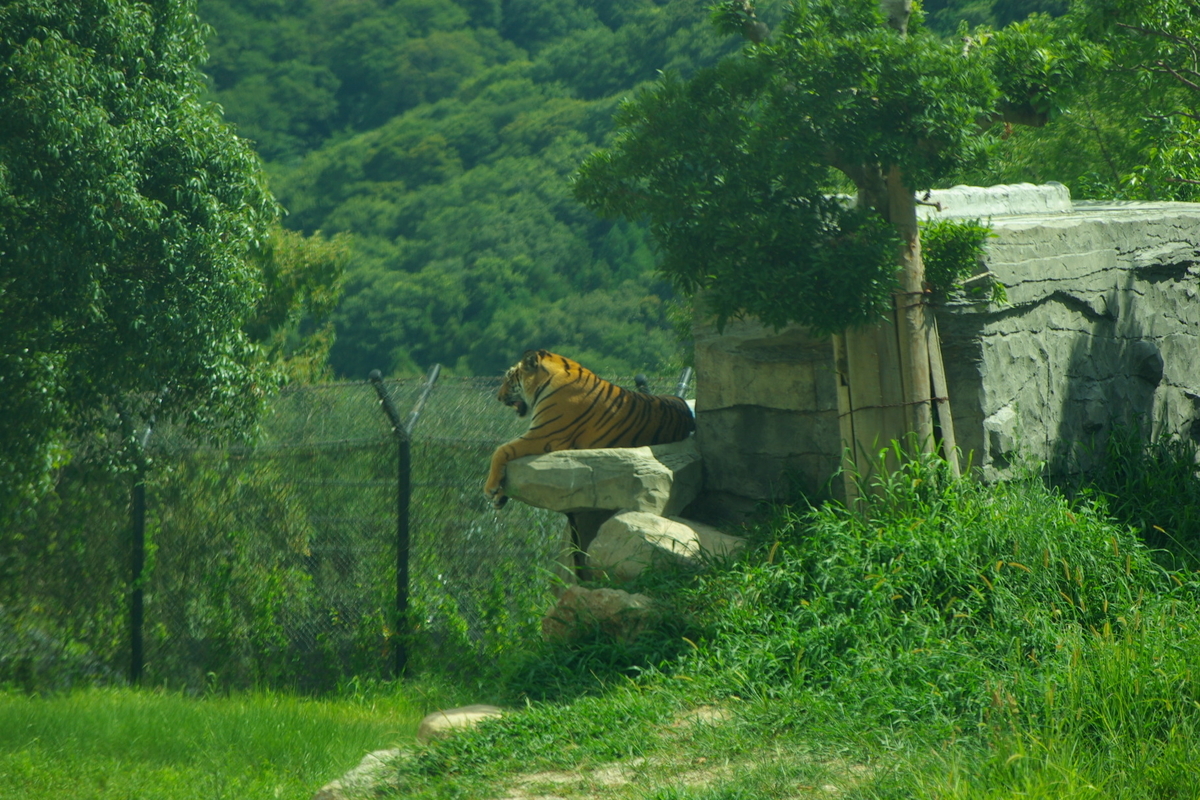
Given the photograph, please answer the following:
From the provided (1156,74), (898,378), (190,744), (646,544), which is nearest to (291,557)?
(190,744)

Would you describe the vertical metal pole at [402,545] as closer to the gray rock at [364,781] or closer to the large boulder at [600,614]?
the large boulder at [600,614]

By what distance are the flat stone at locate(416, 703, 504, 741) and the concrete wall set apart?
6.76 feet

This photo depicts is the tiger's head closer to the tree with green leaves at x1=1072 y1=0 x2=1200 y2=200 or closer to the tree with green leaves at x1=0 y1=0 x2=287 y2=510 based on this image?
the tree with green leaves at x1=0 y1=0 x2=287 y2=510

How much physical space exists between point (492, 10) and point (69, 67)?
1525 inches

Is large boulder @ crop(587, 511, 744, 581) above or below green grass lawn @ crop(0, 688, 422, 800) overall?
above

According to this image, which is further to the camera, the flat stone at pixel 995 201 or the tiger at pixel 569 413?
the flat stone at pixel 995 201

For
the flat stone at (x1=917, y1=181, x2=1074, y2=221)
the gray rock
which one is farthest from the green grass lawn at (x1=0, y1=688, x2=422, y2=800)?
the flat stone at (x1=917, y1=181, x2=1074, y2=221)

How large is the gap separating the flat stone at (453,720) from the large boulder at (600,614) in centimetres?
52

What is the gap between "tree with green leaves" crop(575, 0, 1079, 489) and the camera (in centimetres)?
528

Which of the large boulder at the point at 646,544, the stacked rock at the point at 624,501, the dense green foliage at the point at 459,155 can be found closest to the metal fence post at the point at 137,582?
the stacked rock at the point at 624,501

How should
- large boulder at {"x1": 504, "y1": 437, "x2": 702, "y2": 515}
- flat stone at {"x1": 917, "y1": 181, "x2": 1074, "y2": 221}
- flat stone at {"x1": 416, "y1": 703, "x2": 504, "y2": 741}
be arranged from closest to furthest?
flat stone at {"x1": 416, "y1": 703, "x2": 504, "y2": 741}, large boulder at {"x1": 504, "y1": 437, "x2": 702, "y2": 515}, flat stone at {"x1": 917, "y1": 181, "x2": 1074, "y2": 221}

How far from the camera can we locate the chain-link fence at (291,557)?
27.1ft

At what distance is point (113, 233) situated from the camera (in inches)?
275

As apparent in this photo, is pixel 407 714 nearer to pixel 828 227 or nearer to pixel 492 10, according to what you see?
pixel 828 227
